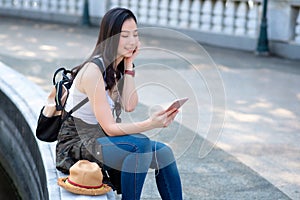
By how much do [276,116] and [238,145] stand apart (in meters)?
1.32

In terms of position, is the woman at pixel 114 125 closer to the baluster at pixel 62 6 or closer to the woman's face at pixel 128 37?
the woman's face at pixel 128 37

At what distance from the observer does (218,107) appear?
5.44m

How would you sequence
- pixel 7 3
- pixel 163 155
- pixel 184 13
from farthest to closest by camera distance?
pixel 7 3, pixel 184 13, pixel 163 155

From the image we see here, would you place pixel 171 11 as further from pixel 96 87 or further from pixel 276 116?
pixel 96 87

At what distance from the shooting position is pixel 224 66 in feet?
34.1

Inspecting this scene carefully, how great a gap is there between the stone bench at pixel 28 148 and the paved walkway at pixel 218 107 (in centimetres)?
65

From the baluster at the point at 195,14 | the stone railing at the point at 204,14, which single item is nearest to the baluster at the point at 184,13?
the stone railing at the point at 204,14

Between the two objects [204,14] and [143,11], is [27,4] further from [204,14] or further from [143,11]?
[204,14]

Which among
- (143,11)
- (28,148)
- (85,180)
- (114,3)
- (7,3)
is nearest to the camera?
(85,180)

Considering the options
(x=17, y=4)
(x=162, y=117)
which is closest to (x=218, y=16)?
(x=17, y=4)

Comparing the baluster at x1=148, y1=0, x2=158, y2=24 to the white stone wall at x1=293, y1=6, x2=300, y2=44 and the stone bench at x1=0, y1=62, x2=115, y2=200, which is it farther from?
the stone bench at x1=0, y1=62, x2=115, y2=200

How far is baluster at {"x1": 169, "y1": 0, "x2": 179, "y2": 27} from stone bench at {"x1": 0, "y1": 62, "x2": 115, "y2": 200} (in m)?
6.00

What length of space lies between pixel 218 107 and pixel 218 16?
7328 mm

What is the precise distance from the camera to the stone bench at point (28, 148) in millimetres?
4297
